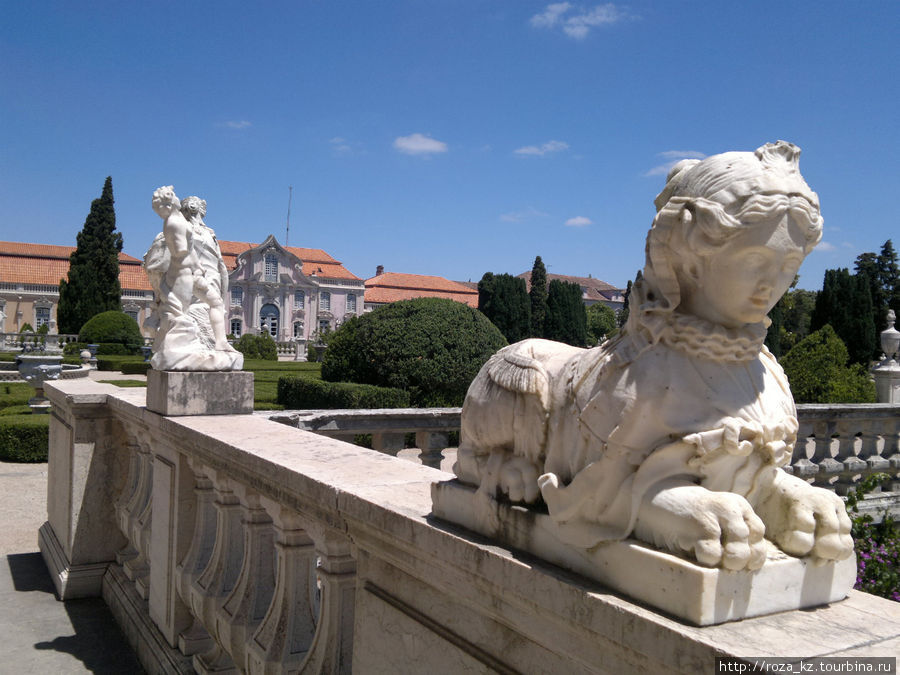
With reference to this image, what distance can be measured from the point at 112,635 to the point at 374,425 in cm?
235

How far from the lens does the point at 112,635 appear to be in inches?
178

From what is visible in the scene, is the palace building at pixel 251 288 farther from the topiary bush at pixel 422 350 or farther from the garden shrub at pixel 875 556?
the garden shrub at pixel 875 556

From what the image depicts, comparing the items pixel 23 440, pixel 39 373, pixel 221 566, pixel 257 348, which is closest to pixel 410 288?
pixel 257 348

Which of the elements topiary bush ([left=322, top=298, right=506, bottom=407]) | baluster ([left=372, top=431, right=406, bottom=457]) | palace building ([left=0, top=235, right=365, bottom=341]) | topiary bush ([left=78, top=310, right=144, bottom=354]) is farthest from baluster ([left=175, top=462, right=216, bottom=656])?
palace building ([left=0, top=235, right=365, bottom=341])

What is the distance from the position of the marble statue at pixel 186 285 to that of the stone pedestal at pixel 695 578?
139 inches

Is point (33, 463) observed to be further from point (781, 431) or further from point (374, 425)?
point (781, 431)

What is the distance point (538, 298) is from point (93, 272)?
1177 inches

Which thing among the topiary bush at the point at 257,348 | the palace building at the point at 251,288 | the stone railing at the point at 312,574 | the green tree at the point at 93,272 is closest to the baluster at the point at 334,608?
the stone railing at the point at 312,574

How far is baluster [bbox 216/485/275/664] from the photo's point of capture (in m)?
3.16

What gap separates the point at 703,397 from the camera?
5.21 ft

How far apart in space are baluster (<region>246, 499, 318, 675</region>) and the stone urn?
12107 mm

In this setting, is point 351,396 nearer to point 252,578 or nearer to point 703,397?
point 252,578

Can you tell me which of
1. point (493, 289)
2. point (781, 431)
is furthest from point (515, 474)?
point (493, 289)

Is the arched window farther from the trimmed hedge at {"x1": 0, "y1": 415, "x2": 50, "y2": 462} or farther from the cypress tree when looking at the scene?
the trimmed hedge at {"x1": 0, "y1": 415, "x2": 50, "y2": 462}
